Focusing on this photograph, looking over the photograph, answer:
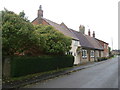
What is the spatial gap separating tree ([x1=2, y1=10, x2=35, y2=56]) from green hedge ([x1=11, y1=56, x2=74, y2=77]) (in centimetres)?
107

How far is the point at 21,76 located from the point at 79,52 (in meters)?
18.7

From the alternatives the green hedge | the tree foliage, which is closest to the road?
the green hedge

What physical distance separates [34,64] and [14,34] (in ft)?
13.2

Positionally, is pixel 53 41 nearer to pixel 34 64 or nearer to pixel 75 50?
pixel 34 64

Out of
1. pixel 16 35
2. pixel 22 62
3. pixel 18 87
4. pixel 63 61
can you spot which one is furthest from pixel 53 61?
pixel 18 87

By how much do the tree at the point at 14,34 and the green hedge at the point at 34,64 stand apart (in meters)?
1.07

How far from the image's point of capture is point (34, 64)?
15.0 m

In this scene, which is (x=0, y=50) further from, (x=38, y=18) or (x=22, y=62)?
(x=38, y=18)

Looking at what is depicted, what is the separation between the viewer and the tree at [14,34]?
12.0m

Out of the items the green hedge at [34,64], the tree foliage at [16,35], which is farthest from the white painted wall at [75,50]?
the tree foliage at [16,35]

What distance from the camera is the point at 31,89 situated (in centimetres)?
902

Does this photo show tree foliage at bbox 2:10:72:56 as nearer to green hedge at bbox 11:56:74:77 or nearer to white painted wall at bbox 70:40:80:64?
green hedge at bbox 11:56:74:77

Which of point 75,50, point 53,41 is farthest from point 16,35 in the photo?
point 75,50

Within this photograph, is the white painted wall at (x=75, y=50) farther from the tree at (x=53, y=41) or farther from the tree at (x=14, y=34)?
the tree at (x=14, y=34)
